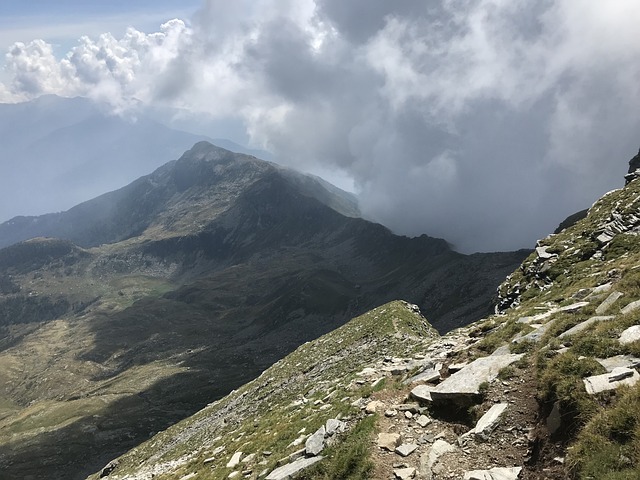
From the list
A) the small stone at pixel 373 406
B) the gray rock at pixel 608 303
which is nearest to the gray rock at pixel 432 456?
the small stone at pixel 373 406

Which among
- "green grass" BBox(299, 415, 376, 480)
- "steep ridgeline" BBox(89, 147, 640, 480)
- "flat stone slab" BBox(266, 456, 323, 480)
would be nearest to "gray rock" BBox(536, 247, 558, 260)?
"steep ridgeline" BBox(89, 147, 640, 480)

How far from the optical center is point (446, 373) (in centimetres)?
2041

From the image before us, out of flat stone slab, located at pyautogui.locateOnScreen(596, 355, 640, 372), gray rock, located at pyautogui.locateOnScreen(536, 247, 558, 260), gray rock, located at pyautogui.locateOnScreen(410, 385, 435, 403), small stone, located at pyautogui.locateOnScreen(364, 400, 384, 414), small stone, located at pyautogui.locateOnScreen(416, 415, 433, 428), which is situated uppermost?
gray rock, located at pyautogui.locateOnScreen(536, 247, 558, 260)

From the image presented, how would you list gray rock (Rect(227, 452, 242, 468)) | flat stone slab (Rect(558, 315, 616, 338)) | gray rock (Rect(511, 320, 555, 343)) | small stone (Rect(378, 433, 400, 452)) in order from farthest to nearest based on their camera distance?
gray rock (Rect(227, 452, 242, 468)) < gray rock (Rect(511, 320, 555, 343)) < flat stone slab (Rect(558, 315, 616, 338)) < small stone (Rect(378, 433, 400, 452))

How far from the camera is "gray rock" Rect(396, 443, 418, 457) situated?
15016 millimetres

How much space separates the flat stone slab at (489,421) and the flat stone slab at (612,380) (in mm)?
3098

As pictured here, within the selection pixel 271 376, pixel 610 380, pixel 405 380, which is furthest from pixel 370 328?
pixel 610 380

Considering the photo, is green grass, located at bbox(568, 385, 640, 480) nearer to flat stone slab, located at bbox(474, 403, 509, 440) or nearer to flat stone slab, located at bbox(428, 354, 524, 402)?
flat stone slab, located at bbox(474, 403, 509, 440)

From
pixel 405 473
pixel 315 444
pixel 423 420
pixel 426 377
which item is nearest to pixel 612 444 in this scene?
pixel 405 473

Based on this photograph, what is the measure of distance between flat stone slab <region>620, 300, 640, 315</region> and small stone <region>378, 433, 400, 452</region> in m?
10.9

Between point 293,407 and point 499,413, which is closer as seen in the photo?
point 499,413

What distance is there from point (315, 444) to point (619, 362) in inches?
484

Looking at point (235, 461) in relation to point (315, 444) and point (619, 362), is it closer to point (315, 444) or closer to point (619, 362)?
point (315, 444)

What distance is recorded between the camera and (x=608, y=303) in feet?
63.3
